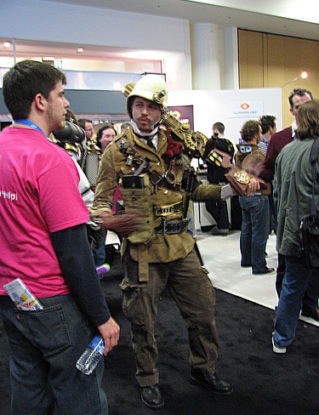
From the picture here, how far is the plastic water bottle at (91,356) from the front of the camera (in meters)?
1.26

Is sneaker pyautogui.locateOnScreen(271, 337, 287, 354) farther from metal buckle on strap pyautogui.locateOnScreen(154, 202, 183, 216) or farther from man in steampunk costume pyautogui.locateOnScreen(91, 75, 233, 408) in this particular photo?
metal buckle on strap pyautogui.locateOnScreen(154, 202, 183, 216)

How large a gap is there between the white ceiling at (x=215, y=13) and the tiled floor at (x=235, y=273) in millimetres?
4219

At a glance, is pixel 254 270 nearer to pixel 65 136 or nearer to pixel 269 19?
pixel 65 136

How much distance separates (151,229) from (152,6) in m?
6.35

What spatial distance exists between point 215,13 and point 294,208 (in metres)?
6.44

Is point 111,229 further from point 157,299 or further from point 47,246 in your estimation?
point 157,299

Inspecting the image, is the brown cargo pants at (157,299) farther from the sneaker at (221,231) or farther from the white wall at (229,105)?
the white wall at (229,105)

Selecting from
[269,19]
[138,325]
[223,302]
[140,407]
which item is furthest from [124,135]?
[269,19]

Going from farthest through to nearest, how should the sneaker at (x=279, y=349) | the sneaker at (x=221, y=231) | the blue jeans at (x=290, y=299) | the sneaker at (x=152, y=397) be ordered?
the sneaker at (x=221, y=231) < the sneaker at (x=279, y=349) < the blue jeans at (x=290, y=299) < the sneaker at (x=152, y=397)

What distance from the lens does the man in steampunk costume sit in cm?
215

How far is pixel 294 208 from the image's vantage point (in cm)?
267

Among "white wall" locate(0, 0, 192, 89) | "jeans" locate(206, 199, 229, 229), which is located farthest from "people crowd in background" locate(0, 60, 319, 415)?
"white wall" locate(0, 0, 192, 89)

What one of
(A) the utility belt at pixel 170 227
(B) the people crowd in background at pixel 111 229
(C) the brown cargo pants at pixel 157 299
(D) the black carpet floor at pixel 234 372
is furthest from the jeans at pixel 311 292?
(A) the utility belt at pixel 170 227

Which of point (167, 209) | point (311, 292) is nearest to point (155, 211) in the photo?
point (167, 209)
